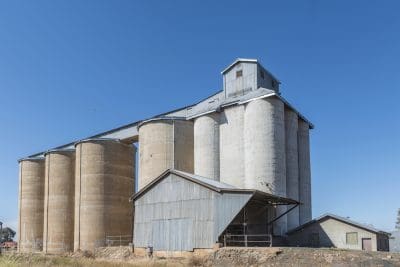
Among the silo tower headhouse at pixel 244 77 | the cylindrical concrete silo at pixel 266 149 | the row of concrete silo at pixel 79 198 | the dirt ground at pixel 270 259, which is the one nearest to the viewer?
the dirt ground at pixel 270 259

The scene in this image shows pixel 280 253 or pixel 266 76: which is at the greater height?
pixel 266 76

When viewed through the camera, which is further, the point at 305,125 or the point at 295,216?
the point at 305,125

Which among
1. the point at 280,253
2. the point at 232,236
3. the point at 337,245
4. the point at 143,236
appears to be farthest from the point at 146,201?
the point at 337,245

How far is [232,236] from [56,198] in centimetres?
3186

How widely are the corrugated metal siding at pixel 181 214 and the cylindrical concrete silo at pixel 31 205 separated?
102ft

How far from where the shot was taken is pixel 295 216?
4556 centimetres

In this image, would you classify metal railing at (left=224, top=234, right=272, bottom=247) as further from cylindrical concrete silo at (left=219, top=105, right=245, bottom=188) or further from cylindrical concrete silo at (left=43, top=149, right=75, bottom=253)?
cylindrical concrete silo at (left=43, top=149, right=75, bottom=253)

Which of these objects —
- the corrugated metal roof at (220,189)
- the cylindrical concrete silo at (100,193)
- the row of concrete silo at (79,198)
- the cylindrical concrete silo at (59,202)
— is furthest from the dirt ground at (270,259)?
the cylindrical concrete silo at (59,202)

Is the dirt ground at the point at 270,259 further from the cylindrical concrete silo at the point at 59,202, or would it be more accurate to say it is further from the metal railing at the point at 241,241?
the cylindrical concrete silo at the point at 59,202

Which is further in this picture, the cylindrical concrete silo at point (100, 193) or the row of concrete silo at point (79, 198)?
the row of concrete silo at point (79, 198)

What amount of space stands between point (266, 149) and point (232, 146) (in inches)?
176

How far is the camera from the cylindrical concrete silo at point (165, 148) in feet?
161

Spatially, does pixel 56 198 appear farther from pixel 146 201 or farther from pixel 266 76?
pixel 266 76

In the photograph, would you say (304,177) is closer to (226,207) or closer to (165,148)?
(165,148)
